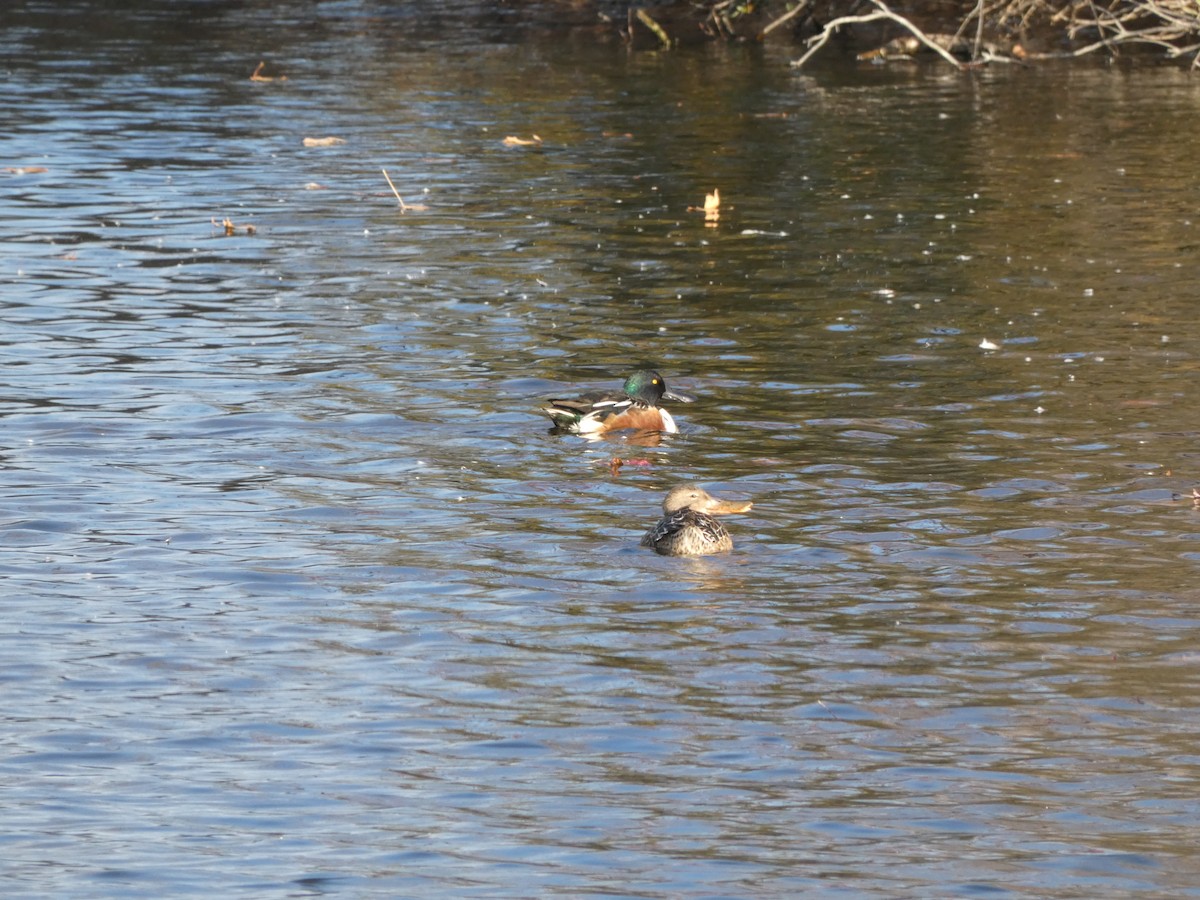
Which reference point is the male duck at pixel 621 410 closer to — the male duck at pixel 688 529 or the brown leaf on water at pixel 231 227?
the male duck at pixel 688 529

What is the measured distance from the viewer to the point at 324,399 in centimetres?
1519

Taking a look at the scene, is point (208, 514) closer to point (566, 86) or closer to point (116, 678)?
point (116, 678)

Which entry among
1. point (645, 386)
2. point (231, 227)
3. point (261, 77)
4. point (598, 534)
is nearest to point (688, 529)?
point (598, 534)

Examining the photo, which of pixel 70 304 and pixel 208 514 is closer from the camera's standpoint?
pixel 208 514

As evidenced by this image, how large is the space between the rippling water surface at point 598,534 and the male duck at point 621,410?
0.21 m

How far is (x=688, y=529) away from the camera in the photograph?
11.1 metres

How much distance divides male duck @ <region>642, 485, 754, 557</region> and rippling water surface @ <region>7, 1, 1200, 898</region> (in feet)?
0.64

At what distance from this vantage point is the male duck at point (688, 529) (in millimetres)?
11117

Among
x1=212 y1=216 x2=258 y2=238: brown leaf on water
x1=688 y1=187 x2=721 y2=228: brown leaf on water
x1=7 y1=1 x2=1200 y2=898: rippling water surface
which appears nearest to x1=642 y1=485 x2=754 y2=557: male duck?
x1=7 y1=1 x2=1200 y2=898: rippling water surface

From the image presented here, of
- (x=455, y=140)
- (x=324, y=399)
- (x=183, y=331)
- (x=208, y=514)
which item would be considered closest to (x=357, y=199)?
(x=455, y=140)

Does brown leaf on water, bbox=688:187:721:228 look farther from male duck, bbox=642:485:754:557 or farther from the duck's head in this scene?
male duck, bbox=642:485:754:557

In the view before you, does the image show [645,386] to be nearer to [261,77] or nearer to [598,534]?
[598,534]

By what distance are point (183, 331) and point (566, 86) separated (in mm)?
19101

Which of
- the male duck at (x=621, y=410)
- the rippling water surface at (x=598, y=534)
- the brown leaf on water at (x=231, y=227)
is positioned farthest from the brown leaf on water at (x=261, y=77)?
the male duck at (x=621, y=410)
